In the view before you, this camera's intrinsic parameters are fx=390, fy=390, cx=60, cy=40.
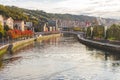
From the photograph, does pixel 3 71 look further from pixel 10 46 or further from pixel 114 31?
pixel 114 31

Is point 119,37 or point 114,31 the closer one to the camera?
point 119,37

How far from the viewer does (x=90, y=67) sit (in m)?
38.5

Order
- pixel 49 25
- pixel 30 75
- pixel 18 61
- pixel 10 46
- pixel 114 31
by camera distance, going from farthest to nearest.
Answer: pixel 49 25 → pixel 114 31 → pixel 10 46 → pixel 18 61 → pixel 30 75

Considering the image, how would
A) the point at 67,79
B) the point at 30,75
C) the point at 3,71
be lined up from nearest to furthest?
the point at 67,79
the point at 30,75
the point at 3,71

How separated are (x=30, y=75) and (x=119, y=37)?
36987mm

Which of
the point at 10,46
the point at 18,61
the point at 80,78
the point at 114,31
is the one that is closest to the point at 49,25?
the point at 114,31

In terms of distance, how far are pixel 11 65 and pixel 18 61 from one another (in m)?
3.92

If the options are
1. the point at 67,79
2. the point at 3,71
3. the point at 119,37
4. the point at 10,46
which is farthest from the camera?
the point at 119,37

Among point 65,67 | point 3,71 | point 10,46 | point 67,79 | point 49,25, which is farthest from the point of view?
point 49,25

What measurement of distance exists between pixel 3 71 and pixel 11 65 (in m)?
4.76

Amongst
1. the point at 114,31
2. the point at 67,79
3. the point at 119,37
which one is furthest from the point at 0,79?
the point at 114,31

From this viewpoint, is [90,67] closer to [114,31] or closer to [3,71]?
[3,71]

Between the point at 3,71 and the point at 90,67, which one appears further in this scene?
the point at 90,67

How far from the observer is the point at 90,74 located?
1329 inches
